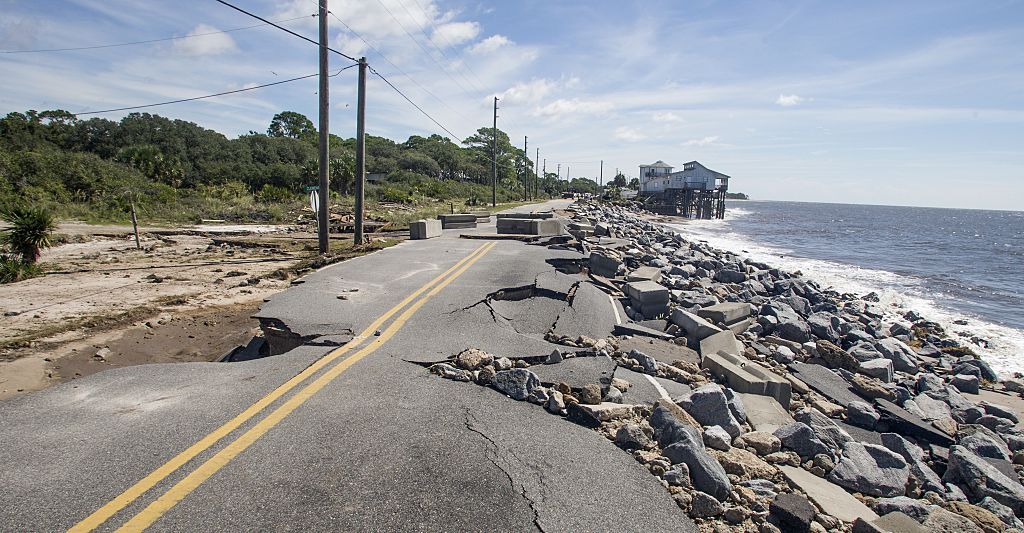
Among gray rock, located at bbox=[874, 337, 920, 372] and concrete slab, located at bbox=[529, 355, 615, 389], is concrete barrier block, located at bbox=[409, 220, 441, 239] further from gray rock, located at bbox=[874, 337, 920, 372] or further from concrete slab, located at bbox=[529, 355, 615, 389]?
concrete slab, located at bbox=[529, 355, 615, 389]

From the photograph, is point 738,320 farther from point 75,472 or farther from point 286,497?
point 75,472

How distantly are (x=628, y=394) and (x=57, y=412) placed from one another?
4587mm

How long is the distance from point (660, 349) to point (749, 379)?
1192 millimetres

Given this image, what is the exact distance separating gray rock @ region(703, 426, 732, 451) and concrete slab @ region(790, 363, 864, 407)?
139 inches

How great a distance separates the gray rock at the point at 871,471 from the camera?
415 cm

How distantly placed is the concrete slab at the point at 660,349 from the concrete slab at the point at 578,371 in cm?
133

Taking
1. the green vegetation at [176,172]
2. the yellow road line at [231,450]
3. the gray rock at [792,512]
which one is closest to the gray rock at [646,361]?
the gray rock at [792,512]

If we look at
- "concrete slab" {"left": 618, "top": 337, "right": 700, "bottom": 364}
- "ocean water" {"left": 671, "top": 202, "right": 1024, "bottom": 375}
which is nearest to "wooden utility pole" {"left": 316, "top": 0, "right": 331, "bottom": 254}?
"concrete slab" {"left": 618, "top": 337, "right": 700, "bottom": 364}

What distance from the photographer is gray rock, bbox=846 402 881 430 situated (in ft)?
20.3

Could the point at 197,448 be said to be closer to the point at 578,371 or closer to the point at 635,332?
the point at 578,371

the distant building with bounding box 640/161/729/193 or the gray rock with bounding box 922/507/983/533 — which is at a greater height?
the distant building with bounding box 640/161/729/193

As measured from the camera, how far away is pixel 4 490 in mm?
2941

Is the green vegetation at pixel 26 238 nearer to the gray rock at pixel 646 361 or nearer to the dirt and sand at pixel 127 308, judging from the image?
the dirt and sand at pixel 127 308

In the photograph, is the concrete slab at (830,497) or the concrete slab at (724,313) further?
the concrete slab at (724,313)
